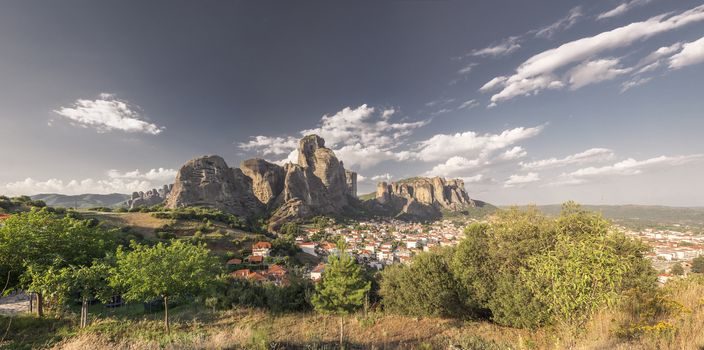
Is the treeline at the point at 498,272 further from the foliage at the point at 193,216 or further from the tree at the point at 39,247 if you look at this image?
the foliage at the point at 193,216

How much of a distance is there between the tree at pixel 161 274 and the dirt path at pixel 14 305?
8956 millimetres

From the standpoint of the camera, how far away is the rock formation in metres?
152

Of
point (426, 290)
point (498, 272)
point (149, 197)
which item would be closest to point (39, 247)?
point (426, 290)

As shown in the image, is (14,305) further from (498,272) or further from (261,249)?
(261,249)

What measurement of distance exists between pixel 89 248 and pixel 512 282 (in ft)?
88.4

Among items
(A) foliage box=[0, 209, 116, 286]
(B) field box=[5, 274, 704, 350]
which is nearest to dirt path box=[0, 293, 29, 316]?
(A) foliage box=[0, 209, 116, 286]

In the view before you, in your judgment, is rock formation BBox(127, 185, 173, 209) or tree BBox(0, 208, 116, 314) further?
rock formation BBox(127, 185, 173, 209)

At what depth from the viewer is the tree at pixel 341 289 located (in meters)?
12.4

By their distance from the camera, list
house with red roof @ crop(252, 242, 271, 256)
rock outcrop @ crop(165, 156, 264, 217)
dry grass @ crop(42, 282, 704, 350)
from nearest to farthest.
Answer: dry grass @ crop(42, 282, 704, 350) → house with red roof @ crop(252, 242, 271, 256) → rock outcrop @ crop(165, 156, 264, 217)

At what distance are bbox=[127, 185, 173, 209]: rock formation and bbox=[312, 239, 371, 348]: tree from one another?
589ft

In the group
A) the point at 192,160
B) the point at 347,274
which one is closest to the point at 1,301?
the point at 347,274

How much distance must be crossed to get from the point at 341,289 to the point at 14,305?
23800 millimetres

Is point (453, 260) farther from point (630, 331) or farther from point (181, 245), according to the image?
point (181, 245)

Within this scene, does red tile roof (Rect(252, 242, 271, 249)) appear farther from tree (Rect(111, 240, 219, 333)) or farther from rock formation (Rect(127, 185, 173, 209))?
rock formation (Rect(127, 185, 173, 209))
